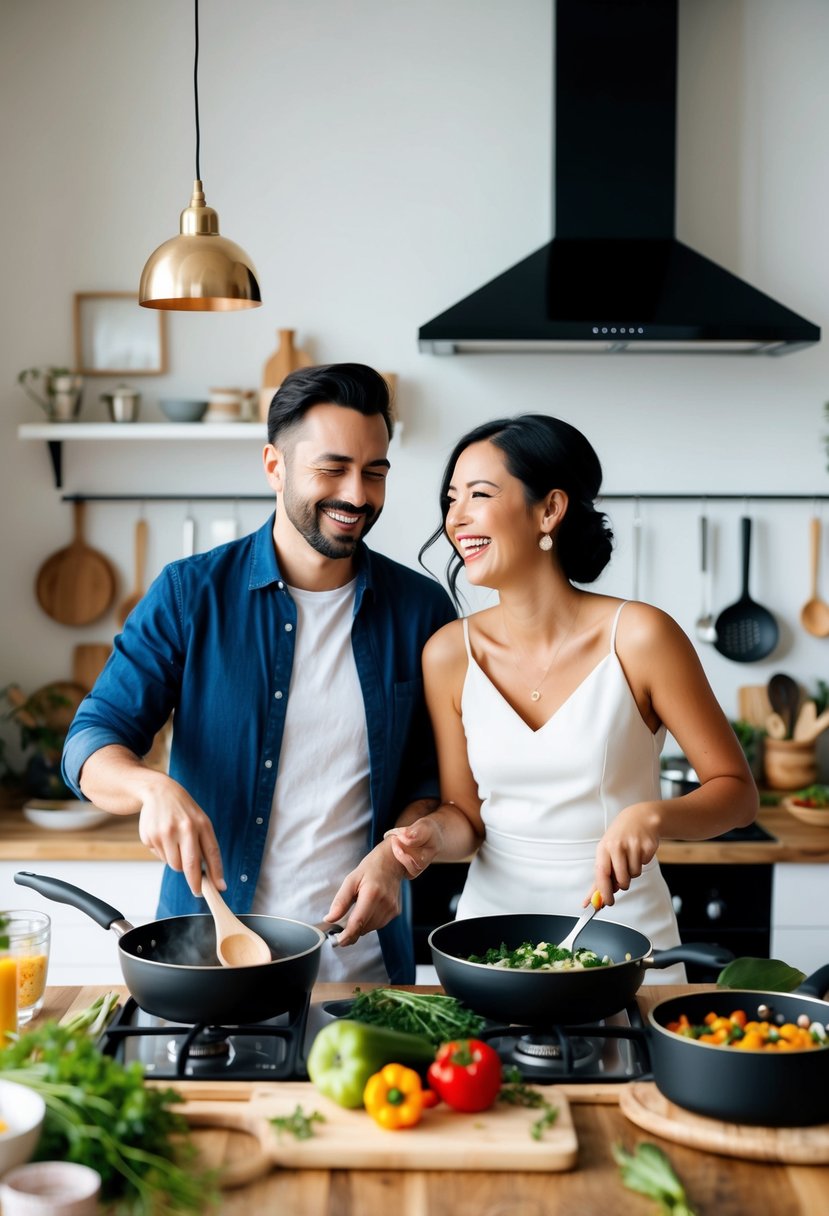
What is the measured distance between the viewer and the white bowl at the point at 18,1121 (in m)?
1.15

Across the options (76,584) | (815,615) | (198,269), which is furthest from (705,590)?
(198,269)

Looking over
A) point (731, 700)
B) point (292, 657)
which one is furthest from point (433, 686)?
point (731, 700)

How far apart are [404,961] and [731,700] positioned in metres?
1.81

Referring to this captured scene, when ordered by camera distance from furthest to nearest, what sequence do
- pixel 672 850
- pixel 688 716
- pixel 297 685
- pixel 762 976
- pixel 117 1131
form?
pixel 672 850 → pixel 297 685 → pixel 688 716 → pixel 762 976 → pixel 117 1131

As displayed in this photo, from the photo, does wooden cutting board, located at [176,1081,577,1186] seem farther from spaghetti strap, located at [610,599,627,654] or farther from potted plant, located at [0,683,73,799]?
potted plant, located at [0,683,73,799]

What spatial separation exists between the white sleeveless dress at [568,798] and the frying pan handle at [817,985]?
1.53ft

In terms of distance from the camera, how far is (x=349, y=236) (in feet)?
11.8

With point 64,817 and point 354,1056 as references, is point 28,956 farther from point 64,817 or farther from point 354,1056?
point 64,817

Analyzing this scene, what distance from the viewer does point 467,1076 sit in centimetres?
134

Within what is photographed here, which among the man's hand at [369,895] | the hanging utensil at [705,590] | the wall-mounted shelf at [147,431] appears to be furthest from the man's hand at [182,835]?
the hanging utensil at [705,590]

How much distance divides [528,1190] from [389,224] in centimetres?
288

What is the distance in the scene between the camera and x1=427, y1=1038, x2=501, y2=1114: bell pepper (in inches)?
52.9

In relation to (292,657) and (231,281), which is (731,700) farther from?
(231,281)

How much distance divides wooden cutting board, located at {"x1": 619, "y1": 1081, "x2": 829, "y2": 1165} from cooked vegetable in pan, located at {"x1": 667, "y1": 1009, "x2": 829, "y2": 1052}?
0.08 metres
